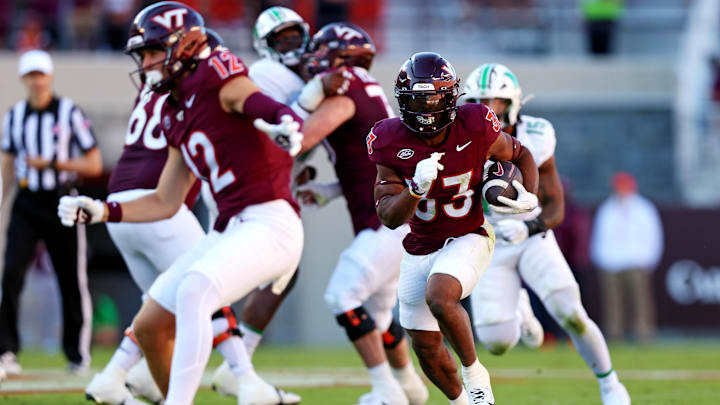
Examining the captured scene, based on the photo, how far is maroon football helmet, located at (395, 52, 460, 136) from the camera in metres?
4.72

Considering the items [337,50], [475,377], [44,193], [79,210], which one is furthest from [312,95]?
[44,193]

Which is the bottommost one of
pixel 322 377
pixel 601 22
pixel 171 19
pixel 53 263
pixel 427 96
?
pixel 322 377

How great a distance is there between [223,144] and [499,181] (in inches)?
47.0

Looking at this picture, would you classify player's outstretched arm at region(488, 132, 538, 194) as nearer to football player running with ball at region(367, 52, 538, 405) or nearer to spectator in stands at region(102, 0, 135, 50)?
football player running with ball at region(367, 52, 538, 405)

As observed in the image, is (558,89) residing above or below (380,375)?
below

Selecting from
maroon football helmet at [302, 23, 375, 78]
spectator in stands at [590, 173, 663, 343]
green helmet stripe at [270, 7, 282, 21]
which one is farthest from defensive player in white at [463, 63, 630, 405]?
spectator in stands at [590, 173, 663, 343]

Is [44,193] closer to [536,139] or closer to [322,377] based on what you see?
[322,377]

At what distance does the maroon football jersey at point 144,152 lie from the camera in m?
5.91

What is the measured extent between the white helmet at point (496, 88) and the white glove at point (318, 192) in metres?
0.90

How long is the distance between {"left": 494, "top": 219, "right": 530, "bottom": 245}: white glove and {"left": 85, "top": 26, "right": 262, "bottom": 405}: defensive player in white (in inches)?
54.4

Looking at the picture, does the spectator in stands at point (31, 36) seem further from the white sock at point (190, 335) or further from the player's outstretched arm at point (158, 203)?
the white sock at point (190, 335)

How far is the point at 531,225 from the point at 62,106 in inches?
161

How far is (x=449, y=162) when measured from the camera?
4797 millimetres

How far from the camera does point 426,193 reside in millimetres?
4625
